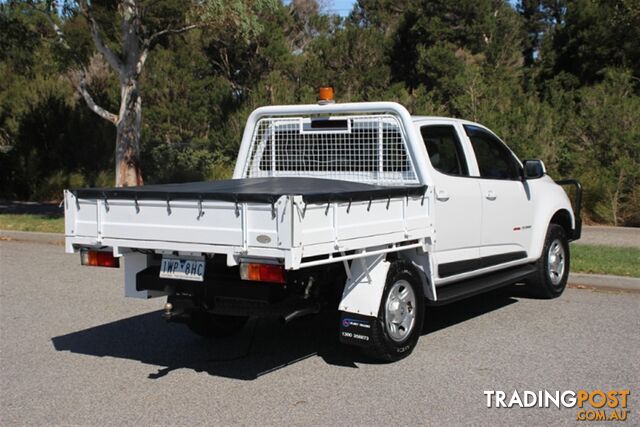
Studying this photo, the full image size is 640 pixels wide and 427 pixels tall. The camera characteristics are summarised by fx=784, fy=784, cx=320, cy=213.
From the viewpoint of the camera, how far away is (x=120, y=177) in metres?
17.8

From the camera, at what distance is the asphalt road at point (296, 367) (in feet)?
17.2

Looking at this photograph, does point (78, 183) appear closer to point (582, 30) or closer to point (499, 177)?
point (499, 177)

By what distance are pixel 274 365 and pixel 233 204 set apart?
5.45ft

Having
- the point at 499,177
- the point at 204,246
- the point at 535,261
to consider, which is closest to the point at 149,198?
the point at 204,246

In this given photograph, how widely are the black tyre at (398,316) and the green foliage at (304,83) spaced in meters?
9.47

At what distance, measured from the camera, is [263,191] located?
20.1 ft

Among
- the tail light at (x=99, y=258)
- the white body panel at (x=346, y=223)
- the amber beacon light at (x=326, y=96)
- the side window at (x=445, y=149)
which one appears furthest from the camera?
the amber beacon light at (x=326, y=96)

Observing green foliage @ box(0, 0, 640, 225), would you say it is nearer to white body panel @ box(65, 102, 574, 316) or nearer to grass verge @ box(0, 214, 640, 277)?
grass verge @ box(0, 214, 640, 277)

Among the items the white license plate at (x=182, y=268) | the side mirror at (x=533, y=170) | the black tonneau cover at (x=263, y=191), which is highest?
the side mirror at (x=533, y=170)

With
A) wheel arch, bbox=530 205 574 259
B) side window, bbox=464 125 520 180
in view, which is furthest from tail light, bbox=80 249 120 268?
wheel arch, bbox=530 205 574 259

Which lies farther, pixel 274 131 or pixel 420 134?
pixel 274 131

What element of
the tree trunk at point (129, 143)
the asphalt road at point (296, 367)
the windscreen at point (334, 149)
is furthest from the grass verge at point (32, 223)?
the windscreen at point (334, 149)

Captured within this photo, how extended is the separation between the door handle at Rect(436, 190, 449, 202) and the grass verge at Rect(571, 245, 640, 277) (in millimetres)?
3783

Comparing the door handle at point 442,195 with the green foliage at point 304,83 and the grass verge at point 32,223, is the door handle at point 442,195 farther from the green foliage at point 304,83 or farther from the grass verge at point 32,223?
the grass verge at point 32,223
